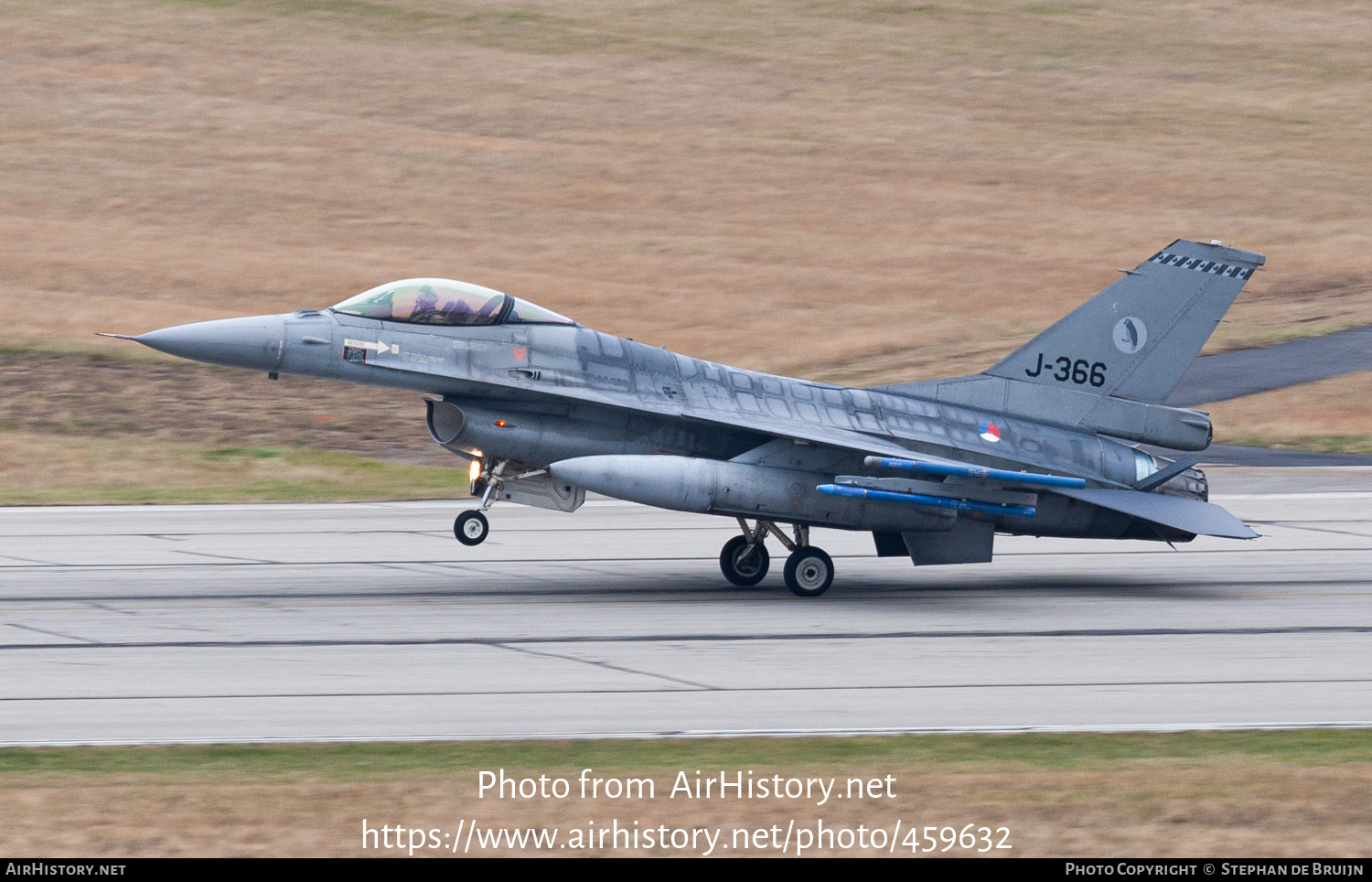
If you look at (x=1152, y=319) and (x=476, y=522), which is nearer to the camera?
(x=476, y=522)

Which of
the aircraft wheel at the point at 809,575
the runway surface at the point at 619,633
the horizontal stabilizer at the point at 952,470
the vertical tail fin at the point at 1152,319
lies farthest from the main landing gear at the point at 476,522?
the vertical tail fin at the point at 1152,319

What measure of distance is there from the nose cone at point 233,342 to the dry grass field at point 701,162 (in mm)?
19428

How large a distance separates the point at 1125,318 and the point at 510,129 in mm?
33001

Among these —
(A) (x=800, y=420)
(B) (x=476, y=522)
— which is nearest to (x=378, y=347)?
(B) (x=476, y=522)

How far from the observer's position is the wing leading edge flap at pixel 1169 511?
669 inches

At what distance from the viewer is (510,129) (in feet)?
158

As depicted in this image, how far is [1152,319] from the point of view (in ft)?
58.8

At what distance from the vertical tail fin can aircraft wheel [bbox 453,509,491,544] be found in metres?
6.48

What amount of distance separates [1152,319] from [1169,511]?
2.21 metres

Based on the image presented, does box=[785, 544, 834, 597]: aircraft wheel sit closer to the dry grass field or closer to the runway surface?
the runway surface

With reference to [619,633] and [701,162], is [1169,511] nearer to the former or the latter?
[619,633]

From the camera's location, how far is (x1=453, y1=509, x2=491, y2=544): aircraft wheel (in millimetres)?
15969

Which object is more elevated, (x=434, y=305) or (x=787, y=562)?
(x=434, y=305)

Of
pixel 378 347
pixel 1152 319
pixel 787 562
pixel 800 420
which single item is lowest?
pixel 787 562
